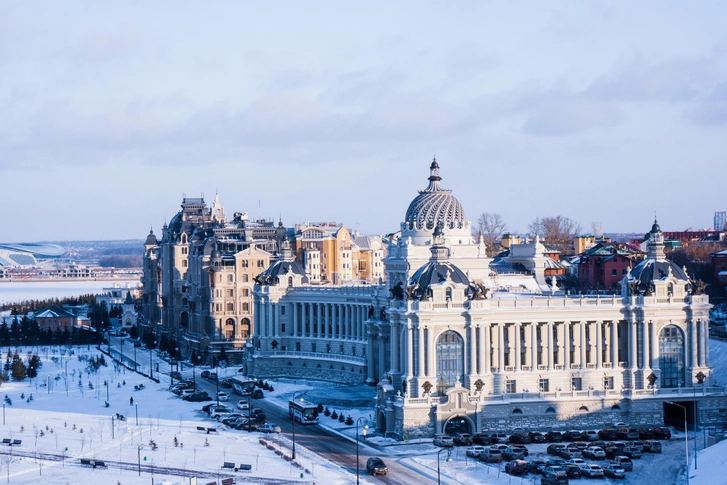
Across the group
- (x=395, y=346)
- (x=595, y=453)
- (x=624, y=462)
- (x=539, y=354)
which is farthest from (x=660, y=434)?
(x=395, y=346)

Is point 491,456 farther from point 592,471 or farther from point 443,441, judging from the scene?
point 592,471

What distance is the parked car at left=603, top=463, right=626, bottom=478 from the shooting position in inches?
2859

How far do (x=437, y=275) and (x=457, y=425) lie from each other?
33.2ft

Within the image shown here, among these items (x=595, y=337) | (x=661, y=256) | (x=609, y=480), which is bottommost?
(x=609, y=480)

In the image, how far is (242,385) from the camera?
11388 centimetres

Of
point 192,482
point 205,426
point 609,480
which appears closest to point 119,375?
point 205,426

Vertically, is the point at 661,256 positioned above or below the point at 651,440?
above

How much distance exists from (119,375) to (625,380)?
55.0 metres

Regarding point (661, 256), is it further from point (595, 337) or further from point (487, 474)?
point (487, 474)

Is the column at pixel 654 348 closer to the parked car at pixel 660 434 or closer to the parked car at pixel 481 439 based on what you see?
the parked car at pixel 660 434

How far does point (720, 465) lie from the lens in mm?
70000

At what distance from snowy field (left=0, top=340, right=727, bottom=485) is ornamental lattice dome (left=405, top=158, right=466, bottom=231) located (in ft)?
59.7

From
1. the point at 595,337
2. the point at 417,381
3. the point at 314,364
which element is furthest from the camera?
the point at 314,364

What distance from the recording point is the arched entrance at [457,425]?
86250mm
